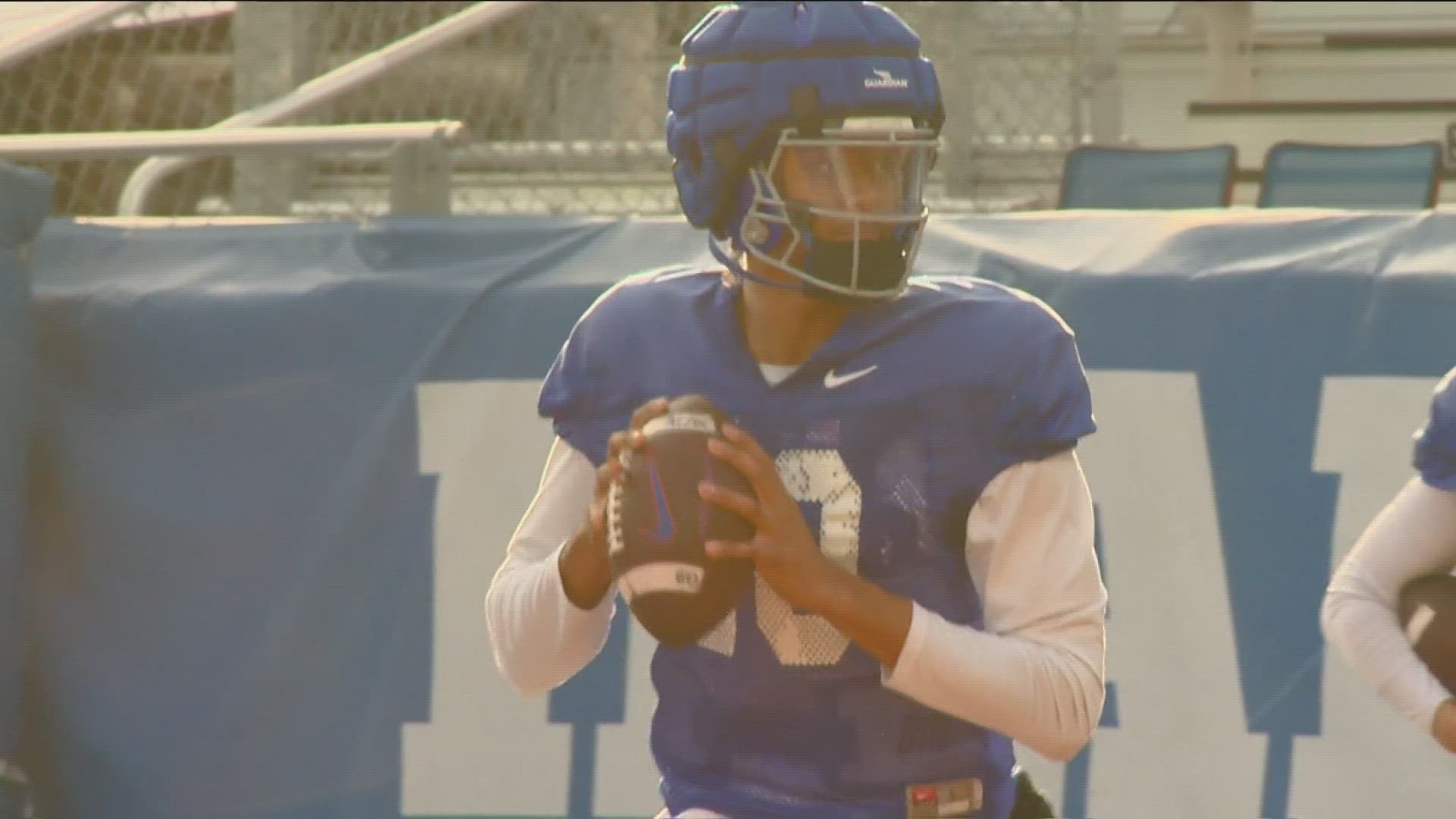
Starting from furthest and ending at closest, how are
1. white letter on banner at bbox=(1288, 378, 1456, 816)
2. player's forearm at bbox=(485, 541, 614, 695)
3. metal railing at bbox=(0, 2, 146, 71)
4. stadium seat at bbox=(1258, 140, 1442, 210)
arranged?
1. stadium seat at bbox=(1258, 140, 1442, 210)
2. metal railing at bbox=(0, 2, 146, 71)
3. white letter on banner at bbox=(1288, 378, 1456, 816)
4. player's forearm at bbox=(485, 541, 614, 695)

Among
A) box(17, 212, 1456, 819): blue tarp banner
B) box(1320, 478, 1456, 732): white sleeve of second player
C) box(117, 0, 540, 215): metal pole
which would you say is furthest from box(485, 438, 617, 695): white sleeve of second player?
box(117, 0, 540, 215): metal pole

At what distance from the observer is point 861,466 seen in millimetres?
2322

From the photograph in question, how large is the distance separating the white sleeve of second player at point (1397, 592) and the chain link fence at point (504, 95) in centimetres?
402

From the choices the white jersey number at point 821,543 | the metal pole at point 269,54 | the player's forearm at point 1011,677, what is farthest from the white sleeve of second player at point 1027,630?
the metal pole at point 269,54

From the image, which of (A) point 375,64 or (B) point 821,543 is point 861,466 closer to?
(B) point 821,543

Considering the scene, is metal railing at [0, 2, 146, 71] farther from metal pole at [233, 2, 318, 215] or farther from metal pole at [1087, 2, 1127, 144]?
metal pole at [1087, 2, 1127, 144]

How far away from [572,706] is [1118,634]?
3.74 feet

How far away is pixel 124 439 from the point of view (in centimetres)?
475

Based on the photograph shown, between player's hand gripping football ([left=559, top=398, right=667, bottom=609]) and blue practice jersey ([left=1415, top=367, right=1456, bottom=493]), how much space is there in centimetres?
114

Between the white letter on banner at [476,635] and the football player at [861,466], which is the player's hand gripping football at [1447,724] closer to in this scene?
the football player at [861,466]

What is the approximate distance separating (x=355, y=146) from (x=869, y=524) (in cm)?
292

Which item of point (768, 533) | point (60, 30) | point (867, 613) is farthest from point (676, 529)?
point (60, 30)

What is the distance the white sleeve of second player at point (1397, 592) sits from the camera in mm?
2873

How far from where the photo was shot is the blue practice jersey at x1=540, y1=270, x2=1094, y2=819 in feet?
7.58
